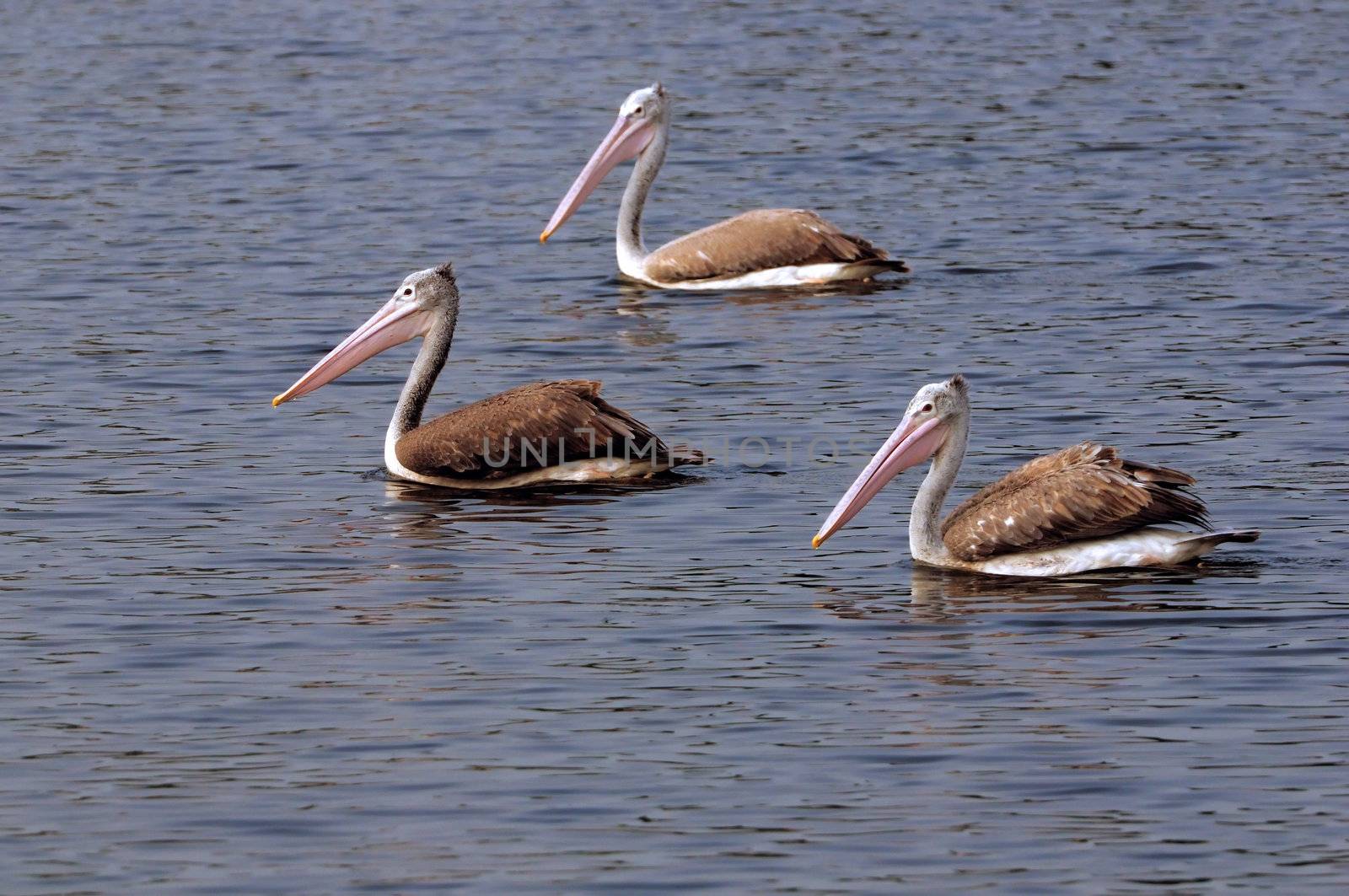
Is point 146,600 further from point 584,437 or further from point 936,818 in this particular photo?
point 936,818

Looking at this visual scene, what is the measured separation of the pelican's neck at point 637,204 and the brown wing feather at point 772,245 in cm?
51

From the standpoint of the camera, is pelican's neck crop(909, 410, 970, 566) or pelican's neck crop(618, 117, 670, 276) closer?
pelican's neck crop(909, 410, 970, 566)

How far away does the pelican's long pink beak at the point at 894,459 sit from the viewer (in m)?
9.71

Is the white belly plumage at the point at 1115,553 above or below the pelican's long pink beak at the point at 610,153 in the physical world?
above

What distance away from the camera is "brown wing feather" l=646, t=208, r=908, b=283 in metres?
16.0

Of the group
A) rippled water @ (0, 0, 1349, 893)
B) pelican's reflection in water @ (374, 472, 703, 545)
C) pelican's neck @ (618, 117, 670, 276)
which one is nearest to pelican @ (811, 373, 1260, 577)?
rippled water @ (0, 0, 1349, 893)

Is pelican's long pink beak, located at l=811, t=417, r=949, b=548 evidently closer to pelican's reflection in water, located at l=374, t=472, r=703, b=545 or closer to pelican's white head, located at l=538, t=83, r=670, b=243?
pelican's reflection in water, located at l=374, t=472, r=703, b=545

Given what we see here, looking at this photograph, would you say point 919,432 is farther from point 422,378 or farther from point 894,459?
point 422,378

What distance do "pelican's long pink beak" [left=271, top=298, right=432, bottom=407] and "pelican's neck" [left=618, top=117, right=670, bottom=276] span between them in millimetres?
4661

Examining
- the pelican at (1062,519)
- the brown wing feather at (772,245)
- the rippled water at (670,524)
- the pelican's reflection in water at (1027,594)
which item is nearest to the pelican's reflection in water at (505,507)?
the rippled water at (670,524)

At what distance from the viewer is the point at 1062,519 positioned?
374 inches

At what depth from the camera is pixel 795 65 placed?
82.7 ft

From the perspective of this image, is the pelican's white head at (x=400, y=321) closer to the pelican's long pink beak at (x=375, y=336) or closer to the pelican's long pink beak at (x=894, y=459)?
the pelican's long pink beak at (x=375, y=336)

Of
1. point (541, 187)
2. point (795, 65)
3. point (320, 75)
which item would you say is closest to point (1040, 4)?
point (795, 65)
